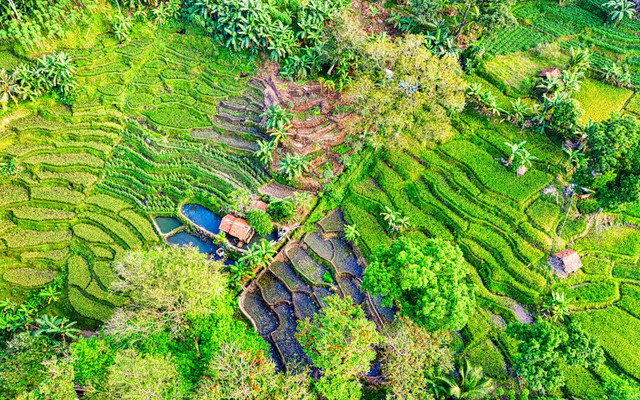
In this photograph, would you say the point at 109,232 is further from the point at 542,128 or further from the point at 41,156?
the point at 542,128

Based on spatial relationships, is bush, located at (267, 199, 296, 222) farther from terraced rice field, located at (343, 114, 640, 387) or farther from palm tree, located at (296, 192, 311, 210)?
terraced rice field, located at (343, 114, 640, 387)

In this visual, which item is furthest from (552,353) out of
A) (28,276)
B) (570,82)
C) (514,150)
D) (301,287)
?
(28,276)

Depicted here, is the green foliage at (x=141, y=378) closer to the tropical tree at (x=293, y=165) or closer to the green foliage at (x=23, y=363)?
the green foliage at (x=23, y=363)

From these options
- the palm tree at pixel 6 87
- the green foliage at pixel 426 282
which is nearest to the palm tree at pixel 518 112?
the green foliage at pixel 426 282

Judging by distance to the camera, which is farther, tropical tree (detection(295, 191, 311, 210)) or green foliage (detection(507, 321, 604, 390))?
tropical tree (detection(295, 191, 311, 210))

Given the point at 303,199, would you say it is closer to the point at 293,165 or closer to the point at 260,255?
the point at 293,165

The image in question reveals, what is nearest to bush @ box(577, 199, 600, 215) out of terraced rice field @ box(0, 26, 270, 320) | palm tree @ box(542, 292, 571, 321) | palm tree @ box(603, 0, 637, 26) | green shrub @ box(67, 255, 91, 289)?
palm tree @ box(542, 292, 571, 321)
